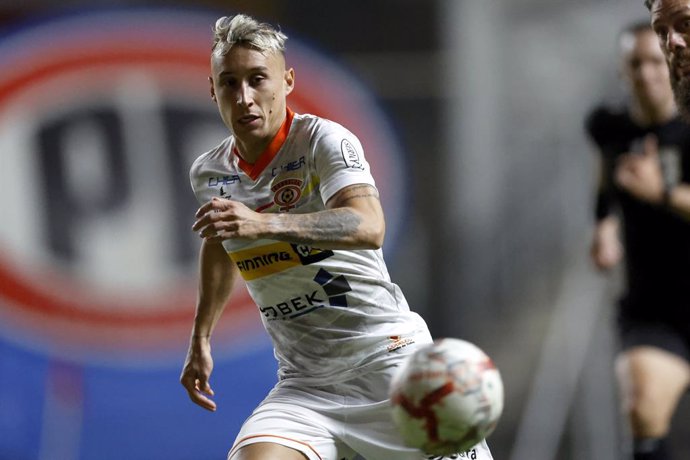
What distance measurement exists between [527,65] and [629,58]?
15.7 feet

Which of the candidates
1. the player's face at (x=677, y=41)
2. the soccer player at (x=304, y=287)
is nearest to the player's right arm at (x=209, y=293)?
the soccer player at (x=304, y=287)

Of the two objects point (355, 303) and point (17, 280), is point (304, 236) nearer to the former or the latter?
point (355, 303)

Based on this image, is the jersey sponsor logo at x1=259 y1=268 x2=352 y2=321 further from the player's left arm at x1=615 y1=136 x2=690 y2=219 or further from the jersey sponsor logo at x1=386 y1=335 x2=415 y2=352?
the player's left arm at x1=615 y1=136 x2=690 y2=219

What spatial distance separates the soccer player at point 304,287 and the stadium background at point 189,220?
14.1 feet

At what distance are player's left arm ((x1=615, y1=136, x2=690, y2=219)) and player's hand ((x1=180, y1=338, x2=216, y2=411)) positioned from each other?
2.47m

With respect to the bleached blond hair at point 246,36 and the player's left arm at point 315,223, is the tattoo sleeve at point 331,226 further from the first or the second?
the bleached blond hair at point 246,36

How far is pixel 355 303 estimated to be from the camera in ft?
13.2

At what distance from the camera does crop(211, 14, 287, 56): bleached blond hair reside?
3.96 m

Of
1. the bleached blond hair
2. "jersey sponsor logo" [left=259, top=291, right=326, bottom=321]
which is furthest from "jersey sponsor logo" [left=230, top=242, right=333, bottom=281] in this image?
the bleached blond hair

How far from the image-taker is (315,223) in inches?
140

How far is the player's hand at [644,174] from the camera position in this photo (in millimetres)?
5711

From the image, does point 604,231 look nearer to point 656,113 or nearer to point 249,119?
point 656,113

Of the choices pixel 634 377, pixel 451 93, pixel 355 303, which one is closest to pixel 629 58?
pixel 634 377

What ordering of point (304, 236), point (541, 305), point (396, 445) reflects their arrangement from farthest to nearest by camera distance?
1. point (541, 305)
2. point (396, 445)
3. point (304, 236)
